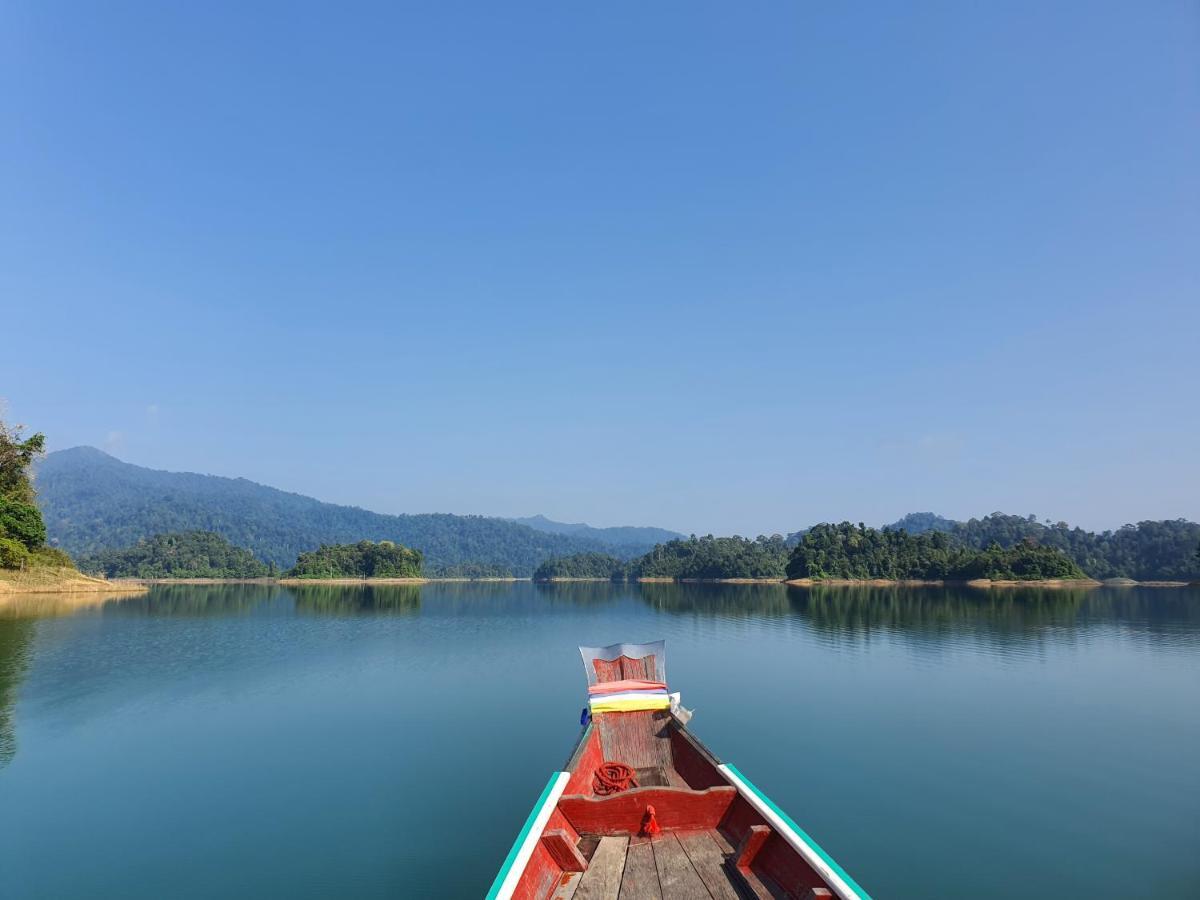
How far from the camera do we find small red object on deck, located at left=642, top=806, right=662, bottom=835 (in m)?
7.92

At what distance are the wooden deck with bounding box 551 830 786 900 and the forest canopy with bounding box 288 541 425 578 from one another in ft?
455

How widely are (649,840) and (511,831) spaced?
4.41m

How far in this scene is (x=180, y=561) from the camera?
141m

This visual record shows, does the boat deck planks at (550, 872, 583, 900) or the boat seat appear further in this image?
the boat seat

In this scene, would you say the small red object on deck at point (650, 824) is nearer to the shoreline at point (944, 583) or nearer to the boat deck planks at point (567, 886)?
the boat deck planks at point (567, 886)

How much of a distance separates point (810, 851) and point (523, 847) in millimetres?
2847

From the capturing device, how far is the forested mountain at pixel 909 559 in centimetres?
9962

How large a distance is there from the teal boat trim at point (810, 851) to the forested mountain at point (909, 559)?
353ft

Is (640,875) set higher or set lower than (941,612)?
higher

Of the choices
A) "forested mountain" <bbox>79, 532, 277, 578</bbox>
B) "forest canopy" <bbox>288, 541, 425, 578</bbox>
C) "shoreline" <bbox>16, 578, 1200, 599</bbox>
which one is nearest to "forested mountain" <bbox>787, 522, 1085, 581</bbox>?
"shoreline" <bbox>16, 578, 1200, 599</bbox>

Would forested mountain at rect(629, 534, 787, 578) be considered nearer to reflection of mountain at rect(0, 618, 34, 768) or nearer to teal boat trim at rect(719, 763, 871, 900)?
reflection of mountain at rect(0, 618, 34, 768)

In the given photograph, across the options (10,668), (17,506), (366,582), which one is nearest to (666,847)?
(10,668)

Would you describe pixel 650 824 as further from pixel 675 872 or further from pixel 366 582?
pixel 366 582

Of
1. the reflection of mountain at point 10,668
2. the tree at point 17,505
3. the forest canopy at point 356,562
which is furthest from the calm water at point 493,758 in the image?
the forest canopy at point 356,562
